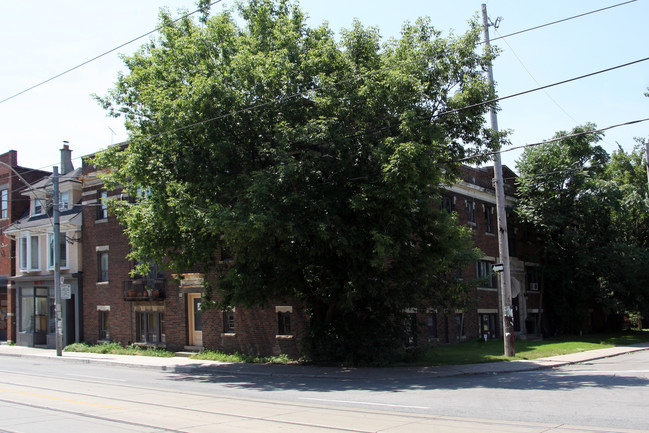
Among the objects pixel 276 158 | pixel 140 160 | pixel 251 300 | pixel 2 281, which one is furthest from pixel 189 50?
pixel 2 281

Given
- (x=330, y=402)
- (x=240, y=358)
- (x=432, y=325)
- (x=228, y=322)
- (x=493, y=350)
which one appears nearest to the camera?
(x=330, y=402)

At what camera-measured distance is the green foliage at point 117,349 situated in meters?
26.8

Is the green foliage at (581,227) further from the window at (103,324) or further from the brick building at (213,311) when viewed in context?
the window at (103,324)

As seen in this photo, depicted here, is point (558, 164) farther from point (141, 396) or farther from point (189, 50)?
point (141, 396)

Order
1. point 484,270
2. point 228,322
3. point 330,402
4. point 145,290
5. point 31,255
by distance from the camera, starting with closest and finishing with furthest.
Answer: point 330,402, point 228,322, point 145,290, point 484,270, point 31,255

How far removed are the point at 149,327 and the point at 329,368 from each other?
13.6 m

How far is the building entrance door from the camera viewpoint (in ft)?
89.8

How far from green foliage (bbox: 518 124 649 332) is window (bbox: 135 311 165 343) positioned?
815 inches

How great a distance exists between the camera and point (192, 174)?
18328mm

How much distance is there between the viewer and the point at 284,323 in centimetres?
2428

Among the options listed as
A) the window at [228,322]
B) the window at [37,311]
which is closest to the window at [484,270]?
the window at [228,322]

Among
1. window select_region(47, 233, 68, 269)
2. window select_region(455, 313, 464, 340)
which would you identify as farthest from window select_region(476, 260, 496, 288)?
window select_region(47, 233, 68, 269)

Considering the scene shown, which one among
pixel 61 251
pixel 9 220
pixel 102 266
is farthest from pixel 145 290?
pixel 9 220

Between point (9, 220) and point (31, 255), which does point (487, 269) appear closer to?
point (31, 255)
